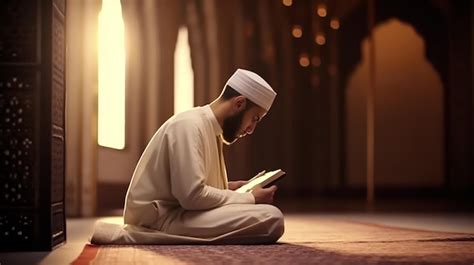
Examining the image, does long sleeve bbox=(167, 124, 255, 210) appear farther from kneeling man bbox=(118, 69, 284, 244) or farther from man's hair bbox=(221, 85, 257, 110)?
man's hair bbox=(221, 85, 257, 110)

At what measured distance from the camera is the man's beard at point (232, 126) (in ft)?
11.1

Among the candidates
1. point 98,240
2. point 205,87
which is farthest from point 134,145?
point 98,240

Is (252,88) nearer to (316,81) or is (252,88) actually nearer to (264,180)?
(264,180)

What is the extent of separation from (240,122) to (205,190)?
347 mm

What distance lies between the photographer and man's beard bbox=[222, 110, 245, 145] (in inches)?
133

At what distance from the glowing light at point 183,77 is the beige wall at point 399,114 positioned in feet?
7.01

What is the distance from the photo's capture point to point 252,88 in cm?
333

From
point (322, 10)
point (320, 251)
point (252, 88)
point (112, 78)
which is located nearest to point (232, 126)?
point (252, 88)

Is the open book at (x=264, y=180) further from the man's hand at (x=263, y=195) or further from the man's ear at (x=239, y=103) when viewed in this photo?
the man's ear at (x=239, y=103)

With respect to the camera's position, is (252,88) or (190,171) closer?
(190,171)

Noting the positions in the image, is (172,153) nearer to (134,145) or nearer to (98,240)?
(98,240)

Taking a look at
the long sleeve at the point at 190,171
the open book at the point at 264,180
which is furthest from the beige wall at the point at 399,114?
the long sleeve at the point at 190,171

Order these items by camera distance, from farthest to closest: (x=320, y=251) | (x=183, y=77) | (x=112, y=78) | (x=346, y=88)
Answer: (x=346, y=88) → (x=183, y=77) → (x=112, y=78) → (x=320, y=251)

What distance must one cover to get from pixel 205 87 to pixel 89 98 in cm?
342
